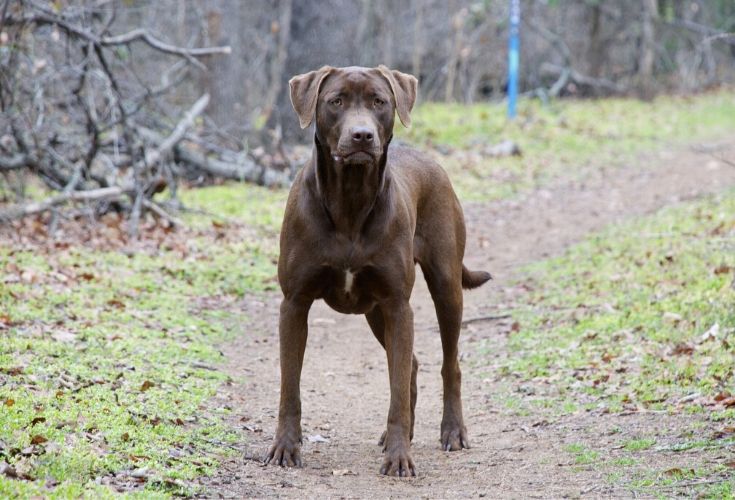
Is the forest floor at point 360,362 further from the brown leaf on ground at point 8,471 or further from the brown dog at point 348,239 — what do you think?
the brown dog at point 348,239

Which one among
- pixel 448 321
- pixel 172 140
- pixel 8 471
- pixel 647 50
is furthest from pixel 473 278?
pixel 647 50

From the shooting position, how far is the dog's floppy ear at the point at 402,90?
17.3ft

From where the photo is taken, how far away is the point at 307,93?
5270mm

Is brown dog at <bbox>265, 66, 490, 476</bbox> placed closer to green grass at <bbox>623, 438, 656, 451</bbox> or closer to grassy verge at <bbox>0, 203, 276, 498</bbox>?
grassy verge at <bbox>0, 203, 276, 498</bbox>

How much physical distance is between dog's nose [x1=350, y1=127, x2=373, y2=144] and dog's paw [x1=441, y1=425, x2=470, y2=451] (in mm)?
1855

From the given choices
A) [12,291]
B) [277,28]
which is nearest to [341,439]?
[12,291]

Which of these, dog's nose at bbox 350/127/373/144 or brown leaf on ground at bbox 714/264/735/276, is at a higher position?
dog's nose at bbox 350/127/373/144

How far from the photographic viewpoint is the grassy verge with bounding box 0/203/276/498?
4.39m

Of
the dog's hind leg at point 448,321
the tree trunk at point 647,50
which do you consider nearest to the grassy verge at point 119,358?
the dog's hind leg at point 448,321

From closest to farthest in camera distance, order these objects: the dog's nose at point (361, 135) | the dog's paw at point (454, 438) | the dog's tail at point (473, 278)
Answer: the dog's nose at point (361, 135) < the dog's paw at point (454, 438) < the dog's tail at point (473, 278)

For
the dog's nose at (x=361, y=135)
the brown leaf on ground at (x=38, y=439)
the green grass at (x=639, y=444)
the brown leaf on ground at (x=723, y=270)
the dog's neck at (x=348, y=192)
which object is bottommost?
the green grass at (x=639, y=444)

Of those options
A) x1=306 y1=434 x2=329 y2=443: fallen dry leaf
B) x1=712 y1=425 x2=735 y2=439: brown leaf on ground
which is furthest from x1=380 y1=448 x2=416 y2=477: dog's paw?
x1=712 y1=425 x2=735 y2=439: brown leaf on ground

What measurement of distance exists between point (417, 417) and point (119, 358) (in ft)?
6.69

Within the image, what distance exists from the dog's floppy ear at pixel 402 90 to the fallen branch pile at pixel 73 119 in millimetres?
5212
